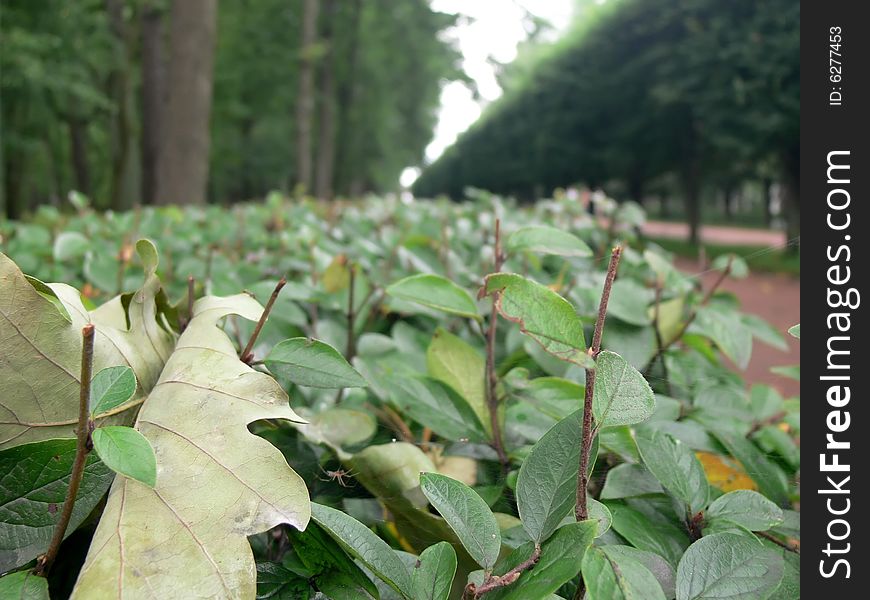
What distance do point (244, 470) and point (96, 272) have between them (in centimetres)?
119

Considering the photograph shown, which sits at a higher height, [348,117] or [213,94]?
[213,94]

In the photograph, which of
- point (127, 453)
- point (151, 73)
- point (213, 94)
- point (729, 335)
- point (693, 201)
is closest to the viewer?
point (127, 453)

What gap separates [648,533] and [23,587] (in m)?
0.49

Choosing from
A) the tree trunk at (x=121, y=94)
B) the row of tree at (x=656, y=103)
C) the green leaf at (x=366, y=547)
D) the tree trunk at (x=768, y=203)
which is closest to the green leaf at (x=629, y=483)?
the green leaf at (x=366, y=547)

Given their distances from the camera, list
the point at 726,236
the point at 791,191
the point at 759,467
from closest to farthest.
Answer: the point at 759,467, the point at 791,191, the point at 726,236

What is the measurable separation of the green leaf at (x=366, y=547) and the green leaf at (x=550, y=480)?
10 centimetres

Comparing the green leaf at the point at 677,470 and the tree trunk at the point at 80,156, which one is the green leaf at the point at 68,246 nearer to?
the green leaf at the point at 677,470

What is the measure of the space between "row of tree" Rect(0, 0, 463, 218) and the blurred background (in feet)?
0.15

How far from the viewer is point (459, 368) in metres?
0.85

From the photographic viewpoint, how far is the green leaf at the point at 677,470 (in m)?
0.62

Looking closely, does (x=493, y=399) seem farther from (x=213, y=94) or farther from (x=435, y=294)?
(x=213, y=94)

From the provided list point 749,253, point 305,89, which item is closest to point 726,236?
point 749,253

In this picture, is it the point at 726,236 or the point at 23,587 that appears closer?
the point at 23,587

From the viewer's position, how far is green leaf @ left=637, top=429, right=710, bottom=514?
623mm
